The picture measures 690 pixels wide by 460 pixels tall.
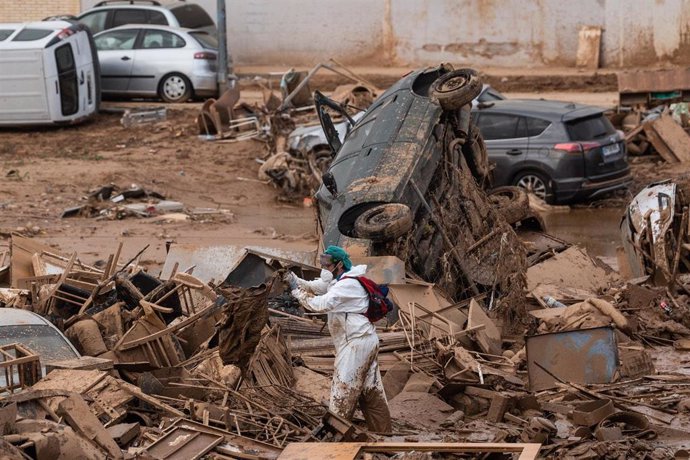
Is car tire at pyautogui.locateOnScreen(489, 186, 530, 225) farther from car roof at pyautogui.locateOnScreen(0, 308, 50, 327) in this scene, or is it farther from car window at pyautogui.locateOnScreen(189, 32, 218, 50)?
car window at pyautogui.locateOnScreen(189, 32, 218, 50)

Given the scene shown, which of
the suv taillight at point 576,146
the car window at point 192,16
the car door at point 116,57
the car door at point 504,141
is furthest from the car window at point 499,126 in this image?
the car window at point 192,16

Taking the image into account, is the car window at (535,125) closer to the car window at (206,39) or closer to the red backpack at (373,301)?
the car window at (206,39)

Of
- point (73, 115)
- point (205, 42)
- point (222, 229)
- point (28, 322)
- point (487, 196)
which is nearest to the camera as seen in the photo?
point (28, 322)

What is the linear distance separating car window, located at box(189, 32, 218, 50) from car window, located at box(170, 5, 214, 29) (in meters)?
0.89

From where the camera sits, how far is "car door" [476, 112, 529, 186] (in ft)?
66.7

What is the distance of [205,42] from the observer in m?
27.0

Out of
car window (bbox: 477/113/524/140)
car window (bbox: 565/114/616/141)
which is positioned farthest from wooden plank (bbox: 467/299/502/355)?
car window (bbox: 477/113/524/140)

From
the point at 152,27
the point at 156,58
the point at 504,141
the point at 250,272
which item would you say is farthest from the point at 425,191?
the point at 152,27

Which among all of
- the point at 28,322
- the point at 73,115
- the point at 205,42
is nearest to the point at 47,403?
the point at 28,322

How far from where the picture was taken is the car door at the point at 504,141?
66.7 feet

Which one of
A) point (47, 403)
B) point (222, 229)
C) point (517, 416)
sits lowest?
point (222, 229)

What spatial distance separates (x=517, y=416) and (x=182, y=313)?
11.0 ft

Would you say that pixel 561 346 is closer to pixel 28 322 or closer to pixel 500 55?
pixel 28 322

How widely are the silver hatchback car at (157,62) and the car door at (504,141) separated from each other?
7670mm
